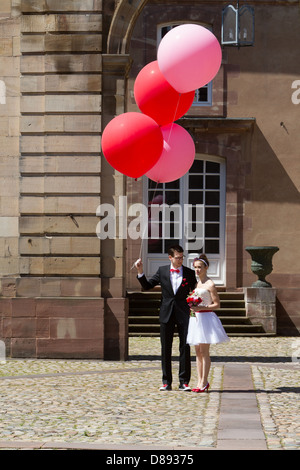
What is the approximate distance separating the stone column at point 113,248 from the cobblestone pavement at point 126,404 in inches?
14.7

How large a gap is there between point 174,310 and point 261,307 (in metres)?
8.49

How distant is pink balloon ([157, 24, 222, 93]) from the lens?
9.61 m

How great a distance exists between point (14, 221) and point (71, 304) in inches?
58.7

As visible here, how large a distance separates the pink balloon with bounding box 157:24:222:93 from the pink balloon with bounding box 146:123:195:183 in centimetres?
56

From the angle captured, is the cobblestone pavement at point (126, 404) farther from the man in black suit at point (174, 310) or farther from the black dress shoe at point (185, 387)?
the man in black suit at point (174, 310)

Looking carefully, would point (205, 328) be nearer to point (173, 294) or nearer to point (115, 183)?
point (173, 294)

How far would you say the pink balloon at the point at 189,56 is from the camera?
961 cm

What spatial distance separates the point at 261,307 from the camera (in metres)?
18.5

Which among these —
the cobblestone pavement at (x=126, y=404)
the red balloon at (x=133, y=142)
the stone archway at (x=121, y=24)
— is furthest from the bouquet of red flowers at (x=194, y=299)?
the stone archway at (x=121, y=24)

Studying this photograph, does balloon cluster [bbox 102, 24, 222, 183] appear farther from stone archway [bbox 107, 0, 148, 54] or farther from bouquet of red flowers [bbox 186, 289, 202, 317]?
stone archway [bbox 107, 0, 148, 54]

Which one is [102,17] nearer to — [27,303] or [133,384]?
[27,303]

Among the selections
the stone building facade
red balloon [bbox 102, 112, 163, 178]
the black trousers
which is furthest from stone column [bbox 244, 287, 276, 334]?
red balloon [bbox 102, 112, 163, 178]

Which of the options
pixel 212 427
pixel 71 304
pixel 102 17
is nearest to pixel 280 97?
pixel 102 17

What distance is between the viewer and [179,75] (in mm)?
9766
